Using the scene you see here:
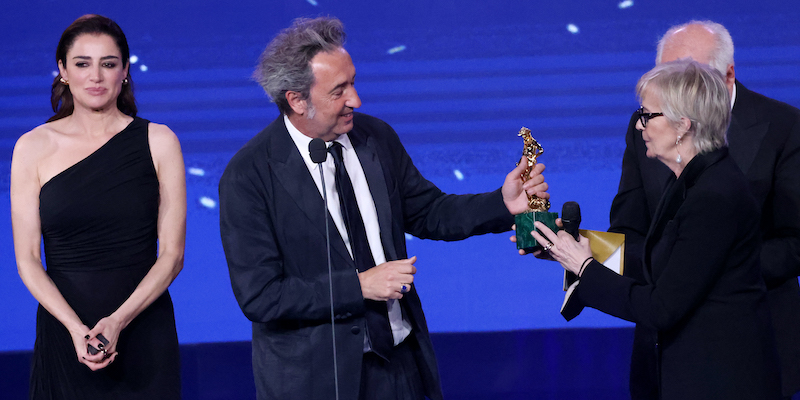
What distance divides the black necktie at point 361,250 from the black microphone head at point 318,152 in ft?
0.47

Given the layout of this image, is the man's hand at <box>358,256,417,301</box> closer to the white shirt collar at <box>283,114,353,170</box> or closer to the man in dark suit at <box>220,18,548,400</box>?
the man in dark suit at <box>220,18,548,400</box>

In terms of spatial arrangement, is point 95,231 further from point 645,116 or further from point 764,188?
point 764,188

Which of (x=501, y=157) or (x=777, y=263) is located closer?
(x=777, y=263)

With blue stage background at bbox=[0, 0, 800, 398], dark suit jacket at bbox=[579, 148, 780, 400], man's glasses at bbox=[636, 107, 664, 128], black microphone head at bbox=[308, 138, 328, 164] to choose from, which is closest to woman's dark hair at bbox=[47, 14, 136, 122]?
black microphone head at bbox=[308, 138, 328, 164]

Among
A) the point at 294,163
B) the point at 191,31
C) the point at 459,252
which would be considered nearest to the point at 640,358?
the point at 294,163

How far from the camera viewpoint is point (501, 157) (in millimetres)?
4141

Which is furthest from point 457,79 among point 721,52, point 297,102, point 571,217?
point 571,217

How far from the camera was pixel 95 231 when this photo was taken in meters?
2.09

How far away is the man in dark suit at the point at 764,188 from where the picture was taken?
2061 mm

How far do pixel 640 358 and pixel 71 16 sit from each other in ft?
11.2

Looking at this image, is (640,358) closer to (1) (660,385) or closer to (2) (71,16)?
(1) (660,385)

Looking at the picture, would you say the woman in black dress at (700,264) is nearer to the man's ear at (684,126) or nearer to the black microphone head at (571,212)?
the man's ear at (684,126)

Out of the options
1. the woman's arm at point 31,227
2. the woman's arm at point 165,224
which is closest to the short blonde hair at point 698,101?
the woman's arm at point 165,224

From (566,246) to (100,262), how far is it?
47.1 inches
